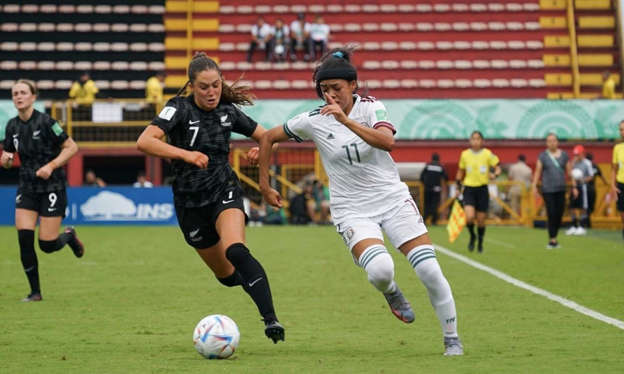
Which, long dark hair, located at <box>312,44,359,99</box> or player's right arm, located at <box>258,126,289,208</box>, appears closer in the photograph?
long dark hair, located at <box>312,44,359,99</box>

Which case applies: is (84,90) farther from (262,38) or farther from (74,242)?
(74,242)

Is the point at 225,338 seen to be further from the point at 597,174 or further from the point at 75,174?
the point at 75,174

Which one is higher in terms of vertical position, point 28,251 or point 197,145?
point 197,145

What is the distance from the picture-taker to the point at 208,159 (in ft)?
25.0

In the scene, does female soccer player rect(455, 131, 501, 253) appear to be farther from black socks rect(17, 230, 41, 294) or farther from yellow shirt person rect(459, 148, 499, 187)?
black socks rect(17, 230, 41, 294)

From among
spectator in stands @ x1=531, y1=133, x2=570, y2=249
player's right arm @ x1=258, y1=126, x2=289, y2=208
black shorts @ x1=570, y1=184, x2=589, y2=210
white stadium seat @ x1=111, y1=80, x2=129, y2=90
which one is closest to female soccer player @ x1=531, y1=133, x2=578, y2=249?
spectator in stands @ x1=531, y1=133, x2=570, y2=249

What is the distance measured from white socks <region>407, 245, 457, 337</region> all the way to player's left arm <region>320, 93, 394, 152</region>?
2.40 feet

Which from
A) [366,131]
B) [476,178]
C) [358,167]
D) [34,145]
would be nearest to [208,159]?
[358,167]

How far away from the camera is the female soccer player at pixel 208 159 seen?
778 cm

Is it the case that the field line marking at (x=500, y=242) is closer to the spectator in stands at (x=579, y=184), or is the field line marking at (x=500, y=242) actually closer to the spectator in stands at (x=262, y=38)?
the spectator in stands at (x=579, y=184)

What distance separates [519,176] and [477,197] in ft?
35.7

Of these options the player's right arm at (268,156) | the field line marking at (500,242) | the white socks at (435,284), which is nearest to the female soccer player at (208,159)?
the player's right arm at (268,156)

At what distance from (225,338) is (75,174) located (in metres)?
23.7

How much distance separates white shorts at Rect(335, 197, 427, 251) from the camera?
7.39m
